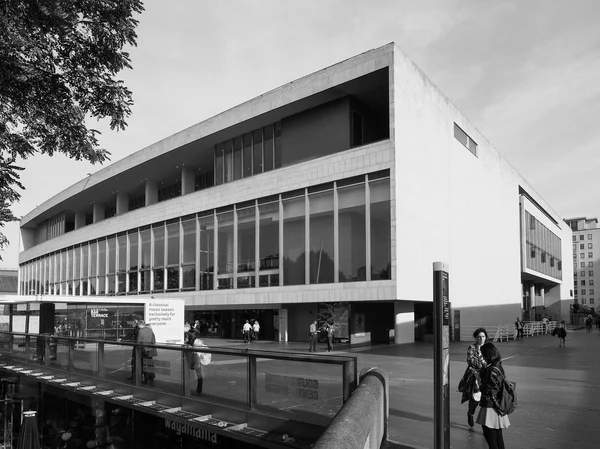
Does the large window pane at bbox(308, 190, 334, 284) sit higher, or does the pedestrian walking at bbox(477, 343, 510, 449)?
the large window pane at bbox(308, 190, 334, 284)

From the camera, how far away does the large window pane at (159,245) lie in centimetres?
4084

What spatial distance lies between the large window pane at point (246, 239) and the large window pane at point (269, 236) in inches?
30.4

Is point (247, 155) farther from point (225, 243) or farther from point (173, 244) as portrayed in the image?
point (173, 244)

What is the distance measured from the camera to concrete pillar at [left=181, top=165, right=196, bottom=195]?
42.3 meters

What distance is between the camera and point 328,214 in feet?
95.1

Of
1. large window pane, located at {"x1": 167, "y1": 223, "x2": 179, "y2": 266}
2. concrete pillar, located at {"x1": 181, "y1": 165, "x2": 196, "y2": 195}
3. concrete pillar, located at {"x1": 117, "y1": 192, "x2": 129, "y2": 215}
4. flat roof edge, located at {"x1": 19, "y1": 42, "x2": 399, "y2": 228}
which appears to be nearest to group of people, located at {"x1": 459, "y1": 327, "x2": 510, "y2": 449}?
flat roof edge, located at {"x1": 19, "y1": 42, "x2": 399, "y2": 228}

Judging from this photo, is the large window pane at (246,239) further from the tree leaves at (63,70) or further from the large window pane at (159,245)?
the tree leaves at (63,70)

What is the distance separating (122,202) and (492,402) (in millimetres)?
48963

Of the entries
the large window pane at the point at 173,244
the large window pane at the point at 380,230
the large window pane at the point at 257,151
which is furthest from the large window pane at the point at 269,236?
the large window pane at the point at 173,244

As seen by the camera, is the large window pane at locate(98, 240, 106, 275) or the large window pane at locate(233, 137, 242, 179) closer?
the large window pane at locate(233, 137, 242, 179)

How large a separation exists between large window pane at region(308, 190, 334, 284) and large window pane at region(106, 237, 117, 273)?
24.3 meters

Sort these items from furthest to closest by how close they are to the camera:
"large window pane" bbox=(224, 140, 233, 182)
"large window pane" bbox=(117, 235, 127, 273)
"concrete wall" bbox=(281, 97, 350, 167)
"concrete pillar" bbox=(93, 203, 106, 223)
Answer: "concrete pillar" bbox=(93, 203, 106, 223) < "large window pane" bbox=(117, 235, 127, 273) < "large window pane" bbox=(224, 140, 233, 182) < "concrete wall" bbox=(281, 97, 350, 167)

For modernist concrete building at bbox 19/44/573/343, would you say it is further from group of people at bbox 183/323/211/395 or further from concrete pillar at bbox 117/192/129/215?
group of people at bbox 183/323/211/395

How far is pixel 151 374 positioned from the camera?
1084 cm
